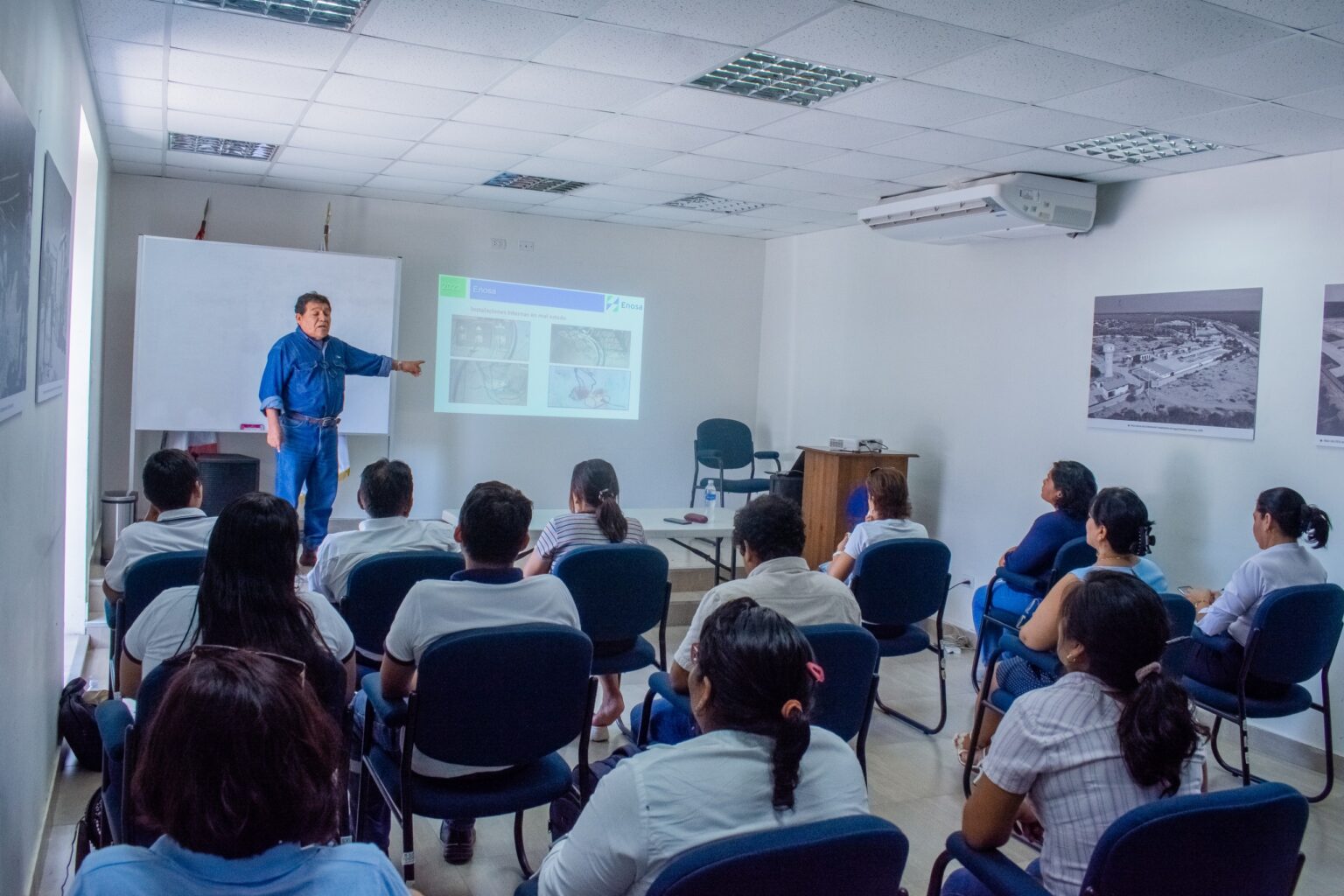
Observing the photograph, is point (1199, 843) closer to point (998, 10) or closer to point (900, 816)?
point (900, 816)

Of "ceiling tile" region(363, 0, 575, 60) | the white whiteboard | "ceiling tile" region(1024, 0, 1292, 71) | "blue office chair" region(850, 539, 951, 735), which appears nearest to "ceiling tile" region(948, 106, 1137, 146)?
"ceiling tile" region(1024, 0, 1292, 71)

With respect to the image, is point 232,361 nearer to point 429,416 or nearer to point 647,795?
point 429,416

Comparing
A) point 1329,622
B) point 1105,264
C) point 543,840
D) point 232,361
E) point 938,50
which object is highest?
point 938,50

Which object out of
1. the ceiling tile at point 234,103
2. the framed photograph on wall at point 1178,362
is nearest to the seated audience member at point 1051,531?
the framed photograph on wall at point 1178,362

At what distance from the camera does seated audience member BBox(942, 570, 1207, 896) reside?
169 centimetres

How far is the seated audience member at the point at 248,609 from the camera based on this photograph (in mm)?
2021

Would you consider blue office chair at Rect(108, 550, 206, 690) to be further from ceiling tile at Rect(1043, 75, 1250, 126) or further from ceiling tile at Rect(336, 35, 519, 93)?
ceiling tile at Rect(1043, 75, 1250, 126)

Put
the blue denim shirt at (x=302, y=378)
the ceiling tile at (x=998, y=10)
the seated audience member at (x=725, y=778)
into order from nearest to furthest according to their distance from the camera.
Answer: the seated audience member at (x=725, y=778), the ceiling tile at (x=998, y=10), the blue denim shirt at (x=302, y=378)

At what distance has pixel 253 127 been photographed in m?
5.00

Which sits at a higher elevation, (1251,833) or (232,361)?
(232,361)

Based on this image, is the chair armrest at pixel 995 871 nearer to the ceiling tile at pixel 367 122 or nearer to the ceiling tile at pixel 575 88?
the ceiling tile at pixel 575 88

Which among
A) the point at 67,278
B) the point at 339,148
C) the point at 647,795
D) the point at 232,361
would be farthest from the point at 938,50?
the point at 232,361

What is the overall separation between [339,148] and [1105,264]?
13.6ft

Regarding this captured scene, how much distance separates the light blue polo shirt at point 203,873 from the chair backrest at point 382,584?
1917 mm
